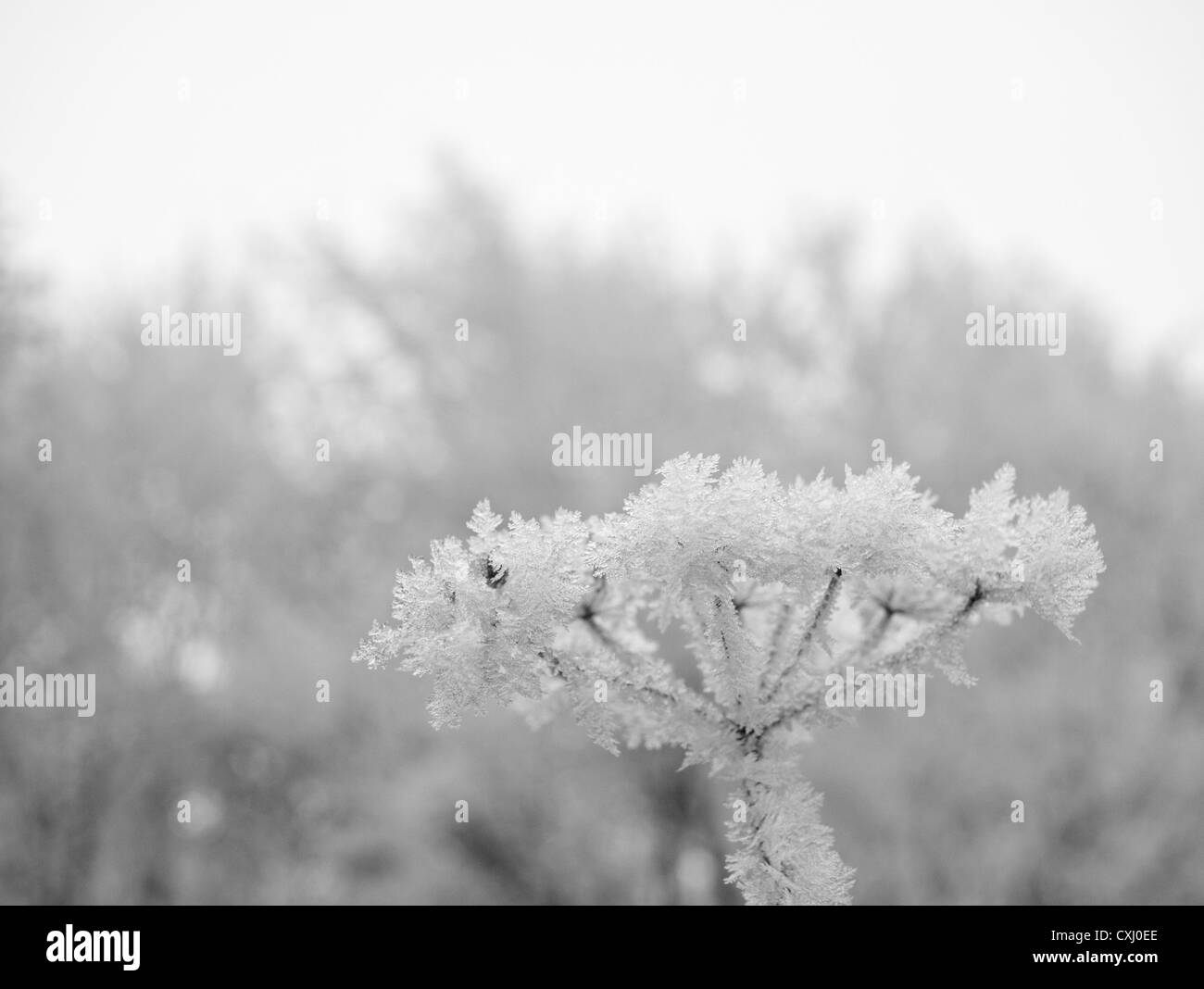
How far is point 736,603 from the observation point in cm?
195

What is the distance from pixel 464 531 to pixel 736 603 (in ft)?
29.6

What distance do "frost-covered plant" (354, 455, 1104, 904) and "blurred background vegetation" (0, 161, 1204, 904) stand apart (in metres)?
6.00

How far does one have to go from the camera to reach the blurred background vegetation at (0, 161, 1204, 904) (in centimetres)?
841

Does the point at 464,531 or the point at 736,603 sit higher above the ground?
the point at 464,531

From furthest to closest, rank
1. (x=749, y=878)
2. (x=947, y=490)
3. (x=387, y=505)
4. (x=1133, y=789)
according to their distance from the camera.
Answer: (x=387, y=505) → (x=947, y=490) → (x=1133, y=789) → (x=749, y=878)

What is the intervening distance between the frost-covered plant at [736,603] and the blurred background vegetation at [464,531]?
600 cm

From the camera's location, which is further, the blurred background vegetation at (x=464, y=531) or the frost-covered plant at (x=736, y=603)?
the blurred background vegetation at (x=464, y=531)

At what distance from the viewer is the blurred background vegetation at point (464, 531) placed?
27.6 ft

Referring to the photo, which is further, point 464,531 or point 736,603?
point 464,531

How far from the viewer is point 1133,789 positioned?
7957mm

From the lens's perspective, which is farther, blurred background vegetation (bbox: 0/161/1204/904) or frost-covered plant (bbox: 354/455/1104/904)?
blurred background vegetation (bbox: 0/161/1204/904)

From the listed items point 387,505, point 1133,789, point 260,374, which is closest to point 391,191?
point 260,374
